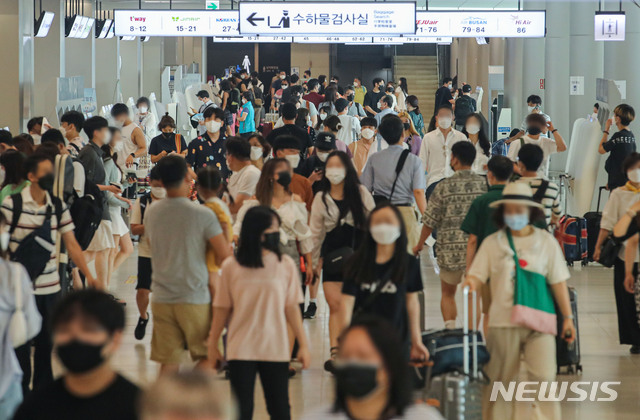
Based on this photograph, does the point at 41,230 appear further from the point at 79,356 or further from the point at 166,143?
the point at 166,143

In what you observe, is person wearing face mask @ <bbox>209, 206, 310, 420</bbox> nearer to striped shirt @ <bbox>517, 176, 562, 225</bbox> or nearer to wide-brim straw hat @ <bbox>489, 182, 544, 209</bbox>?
wide-brim straw hat @ <bbox>489, 182, 544, 209</bbox>

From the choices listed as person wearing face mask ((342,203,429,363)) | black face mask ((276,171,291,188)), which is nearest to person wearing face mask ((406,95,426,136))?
black face mask ((276,171,291,188))

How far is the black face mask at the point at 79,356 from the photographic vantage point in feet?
9.45

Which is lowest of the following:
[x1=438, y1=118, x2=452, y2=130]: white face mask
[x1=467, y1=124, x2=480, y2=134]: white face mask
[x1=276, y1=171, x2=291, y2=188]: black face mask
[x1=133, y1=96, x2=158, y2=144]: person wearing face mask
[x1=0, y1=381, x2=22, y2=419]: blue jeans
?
[x1=0, y1=381, x2=22, y2=419]: blue jeans

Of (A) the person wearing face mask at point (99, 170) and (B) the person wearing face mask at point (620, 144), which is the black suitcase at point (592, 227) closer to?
(B) the person wearing face mask at point (620, 144)

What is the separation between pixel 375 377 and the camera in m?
2.72

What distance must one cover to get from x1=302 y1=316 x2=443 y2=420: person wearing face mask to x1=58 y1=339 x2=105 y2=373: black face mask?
27.8 inches

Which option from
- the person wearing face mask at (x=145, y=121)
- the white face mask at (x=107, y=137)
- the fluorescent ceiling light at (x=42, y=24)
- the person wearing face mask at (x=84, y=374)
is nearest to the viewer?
the person wearing face mask at (x=84, y=374)

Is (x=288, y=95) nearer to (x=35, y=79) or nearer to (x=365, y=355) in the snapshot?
(x=35, y=79)

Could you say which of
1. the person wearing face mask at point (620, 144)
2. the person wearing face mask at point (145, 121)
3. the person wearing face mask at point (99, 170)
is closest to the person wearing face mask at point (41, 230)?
the person wearing face mask at point (99, 170)

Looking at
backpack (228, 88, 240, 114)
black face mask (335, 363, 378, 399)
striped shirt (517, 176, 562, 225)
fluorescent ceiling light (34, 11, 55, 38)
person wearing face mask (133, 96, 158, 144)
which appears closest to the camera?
black face mask (335, 363, 378, 399)

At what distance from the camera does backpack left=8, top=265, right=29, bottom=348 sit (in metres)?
4.28

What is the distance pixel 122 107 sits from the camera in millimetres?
11258
